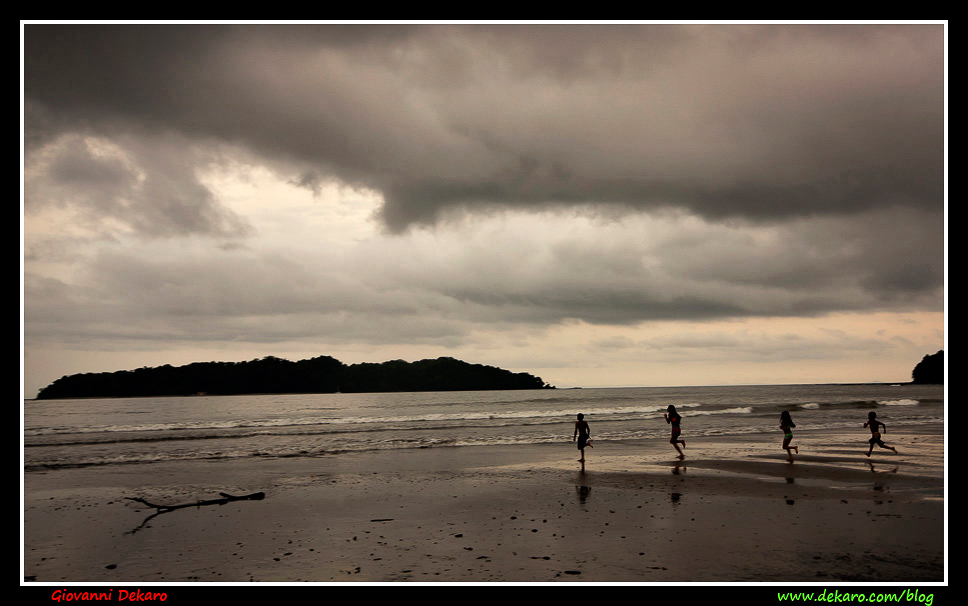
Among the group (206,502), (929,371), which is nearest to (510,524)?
(206,502)

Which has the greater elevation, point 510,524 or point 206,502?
point 510,524

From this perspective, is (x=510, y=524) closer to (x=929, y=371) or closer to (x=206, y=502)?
(x=206, y=502)

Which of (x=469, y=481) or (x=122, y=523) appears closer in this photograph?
(x=122, y=523)

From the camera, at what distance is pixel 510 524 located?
1117cm

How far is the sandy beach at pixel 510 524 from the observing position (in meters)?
8.36

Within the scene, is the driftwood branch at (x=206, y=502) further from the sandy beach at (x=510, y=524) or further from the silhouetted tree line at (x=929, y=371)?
the silhouetted tree line at (x=929, y=371)

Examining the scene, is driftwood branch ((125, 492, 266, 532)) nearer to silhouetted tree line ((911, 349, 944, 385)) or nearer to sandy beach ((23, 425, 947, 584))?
sandy beach ((23, 425, 947, 584))

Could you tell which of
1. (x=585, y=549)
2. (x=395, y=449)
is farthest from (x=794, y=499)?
(x=395, y=449)

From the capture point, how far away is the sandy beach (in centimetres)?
836

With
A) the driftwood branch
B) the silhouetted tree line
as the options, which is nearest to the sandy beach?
the driftwood branch
